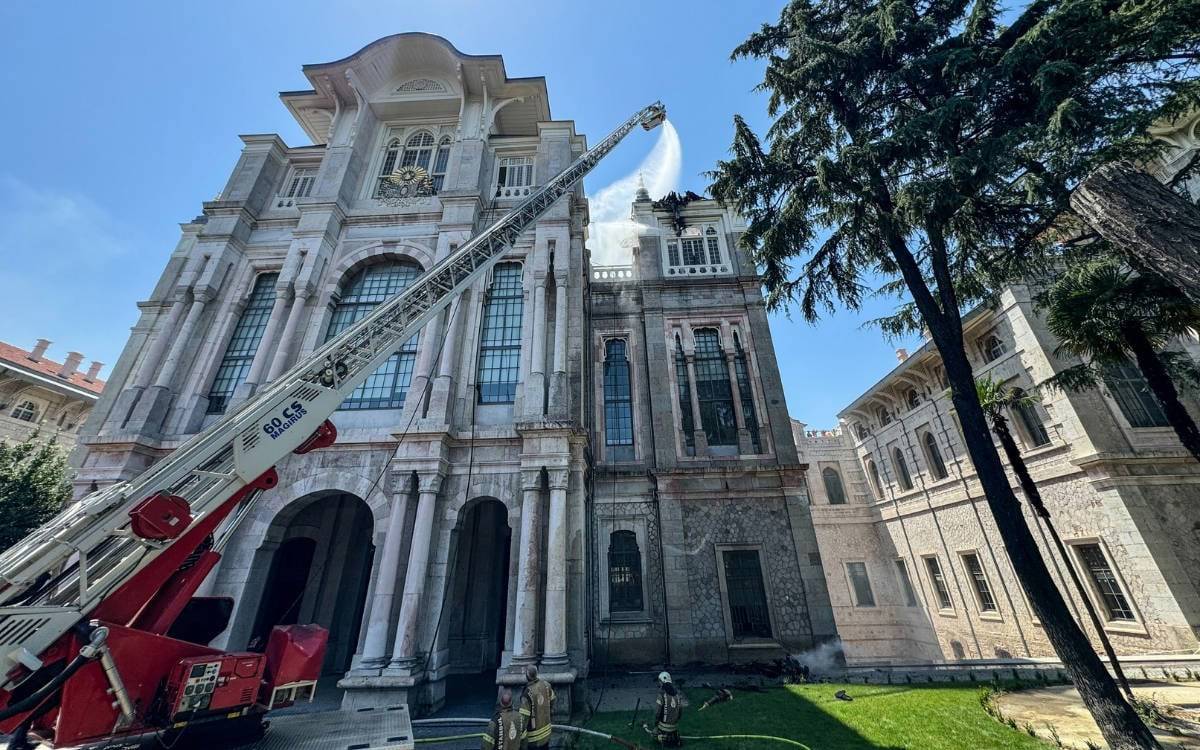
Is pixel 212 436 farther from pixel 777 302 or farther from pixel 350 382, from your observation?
pixel 777 302

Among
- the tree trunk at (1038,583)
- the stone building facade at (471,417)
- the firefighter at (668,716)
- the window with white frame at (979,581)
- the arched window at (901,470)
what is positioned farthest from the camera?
the arched window at (901,470)

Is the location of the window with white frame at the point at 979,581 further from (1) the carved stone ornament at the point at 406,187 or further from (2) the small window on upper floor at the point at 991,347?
(1) the carved stone ornament at the point at 406,187

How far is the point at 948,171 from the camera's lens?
28.1 feet

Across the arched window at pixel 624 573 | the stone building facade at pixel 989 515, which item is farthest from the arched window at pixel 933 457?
the arched window at pixel 624 573

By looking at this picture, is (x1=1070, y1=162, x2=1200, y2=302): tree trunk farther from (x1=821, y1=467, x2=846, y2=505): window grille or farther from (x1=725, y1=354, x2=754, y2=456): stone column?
(x1=821, y1=467, x2=846, y2=505): window grille

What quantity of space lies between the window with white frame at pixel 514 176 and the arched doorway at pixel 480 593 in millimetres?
12053

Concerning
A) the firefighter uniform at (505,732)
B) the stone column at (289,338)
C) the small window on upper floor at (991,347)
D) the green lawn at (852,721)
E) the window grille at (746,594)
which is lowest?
the green lawn at (852,721)

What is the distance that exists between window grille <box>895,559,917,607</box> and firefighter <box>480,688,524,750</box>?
89.3ft

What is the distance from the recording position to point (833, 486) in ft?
102

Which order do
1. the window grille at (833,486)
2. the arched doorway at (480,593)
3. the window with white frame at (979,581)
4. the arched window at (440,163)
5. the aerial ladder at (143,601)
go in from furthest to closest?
the window grille at (833,486), the window with white frame at (979,581), the arched window at (440,163), the arched doorway at (480,593), the aerial ladder at (143,601)

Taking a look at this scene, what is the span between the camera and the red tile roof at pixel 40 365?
24.0 meters

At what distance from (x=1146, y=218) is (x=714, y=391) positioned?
12.9m

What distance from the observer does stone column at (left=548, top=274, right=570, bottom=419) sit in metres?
12.2

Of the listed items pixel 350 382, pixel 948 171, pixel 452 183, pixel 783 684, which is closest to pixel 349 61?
pixel 452 183
